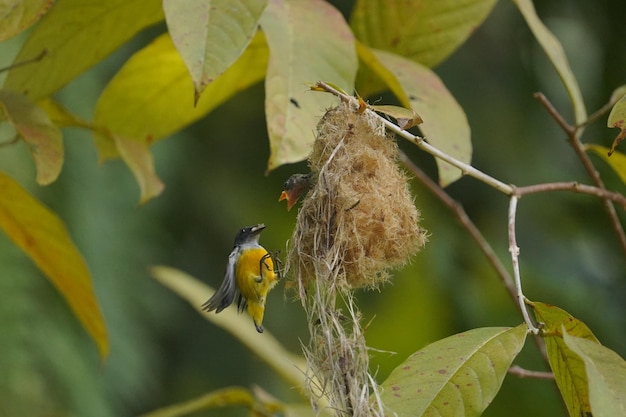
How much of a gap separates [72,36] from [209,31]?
0.46m

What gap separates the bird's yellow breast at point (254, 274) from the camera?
4.80ft

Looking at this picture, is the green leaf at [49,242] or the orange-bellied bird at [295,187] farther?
the green leaf at [49,242]

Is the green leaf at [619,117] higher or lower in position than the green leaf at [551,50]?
higher

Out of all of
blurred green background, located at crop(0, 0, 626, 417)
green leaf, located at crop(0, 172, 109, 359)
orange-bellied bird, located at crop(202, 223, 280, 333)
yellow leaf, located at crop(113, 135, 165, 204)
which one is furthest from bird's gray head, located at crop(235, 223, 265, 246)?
blurred green background, located at crop(0, 0, 626, 417)

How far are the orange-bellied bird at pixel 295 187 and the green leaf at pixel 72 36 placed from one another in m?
0.38

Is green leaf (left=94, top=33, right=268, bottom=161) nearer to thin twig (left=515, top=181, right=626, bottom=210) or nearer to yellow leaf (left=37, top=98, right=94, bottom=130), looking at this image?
yellow leaf (left=37, top=98, right=94, bottom=130)

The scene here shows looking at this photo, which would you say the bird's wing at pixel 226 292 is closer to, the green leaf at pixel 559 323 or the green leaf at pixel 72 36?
the green leaf at pixel 72 36

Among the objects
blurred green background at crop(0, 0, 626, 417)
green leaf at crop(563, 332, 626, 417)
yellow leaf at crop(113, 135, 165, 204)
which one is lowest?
blurred green background at crop(0, 0, 626, 417)

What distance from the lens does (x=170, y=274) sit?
1.82 meters

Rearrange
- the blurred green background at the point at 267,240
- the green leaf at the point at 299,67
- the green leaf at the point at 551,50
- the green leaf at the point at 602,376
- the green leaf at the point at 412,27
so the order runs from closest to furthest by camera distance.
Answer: the green leaf at the point at 602,376
the green leaf at the point at 299,67
the green leaf at the point at 551,50
the green leaf at the point at 412,27
the blurred green background at the point at 267,240

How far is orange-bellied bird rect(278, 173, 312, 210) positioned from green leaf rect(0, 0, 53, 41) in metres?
0.40

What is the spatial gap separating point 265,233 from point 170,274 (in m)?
1.38

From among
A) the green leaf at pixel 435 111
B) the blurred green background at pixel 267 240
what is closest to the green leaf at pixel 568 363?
the green leaf at pixel 435 111

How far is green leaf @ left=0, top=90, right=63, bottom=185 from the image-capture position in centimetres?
123
